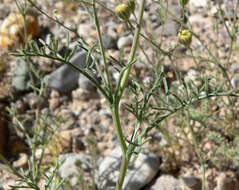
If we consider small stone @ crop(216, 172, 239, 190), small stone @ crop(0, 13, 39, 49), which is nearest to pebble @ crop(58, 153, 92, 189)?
small stone @ crop(216, 172, 239, 190)

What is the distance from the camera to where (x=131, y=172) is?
8.47ft

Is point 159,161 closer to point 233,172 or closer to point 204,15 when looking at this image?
point 233,172

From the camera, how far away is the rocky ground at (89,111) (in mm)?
2541

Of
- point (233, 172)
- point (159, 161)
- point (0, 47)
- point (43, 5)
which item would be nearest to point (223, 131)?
point (233, 172)

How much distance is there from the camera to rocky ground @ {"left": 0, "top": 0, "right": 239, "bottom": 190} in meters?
2.54

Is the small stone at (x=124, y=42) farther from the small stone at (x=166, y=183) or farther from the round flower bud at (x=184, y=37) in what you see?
the round flower bud at (x=184, y=37)

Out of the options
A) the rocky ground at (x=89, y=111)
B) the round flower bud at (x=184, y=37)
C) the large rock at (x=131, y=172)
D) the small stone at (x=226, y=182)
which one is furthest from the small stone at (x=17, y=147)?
the round flower bud at (x=184, y=37)

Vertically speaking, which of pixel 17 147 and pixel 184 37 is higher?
pixel 184 37

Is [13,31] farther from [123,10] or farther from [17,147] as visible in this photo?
[123,10]

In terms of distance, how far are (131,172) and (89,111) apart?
1.02 metres

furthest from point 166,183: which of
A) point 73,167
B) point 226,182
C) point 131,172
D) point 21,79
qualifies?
point 21,79

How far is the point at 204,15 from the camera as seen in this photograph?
12.8ft

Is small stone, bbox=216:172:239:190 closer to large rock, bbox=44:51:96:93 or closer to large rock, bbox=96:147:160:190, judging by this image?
large rock, bbox=96:147:160:190

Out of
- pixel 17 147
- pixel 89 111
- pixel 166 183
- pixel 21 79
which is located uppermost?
pixel 21 79
